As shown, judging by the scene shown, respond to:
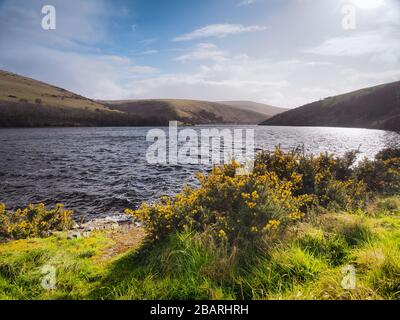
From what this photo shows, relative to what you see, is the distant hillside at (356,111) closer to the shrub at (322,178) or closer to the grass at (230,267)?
the shrub at (322,178)

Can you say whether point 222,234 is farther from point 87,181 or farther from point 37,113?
point 37,113

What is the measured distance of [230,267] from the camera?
4.15 metres

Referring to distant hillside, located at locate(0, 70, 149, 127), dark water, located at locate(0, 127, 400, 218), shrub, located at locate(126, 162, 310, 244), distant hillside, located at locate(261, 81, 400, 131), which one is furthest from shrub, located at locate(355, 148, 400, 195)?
distant hillside, located at locate(0, 70, 149, 127)

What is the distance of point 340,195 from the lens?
26.1ft

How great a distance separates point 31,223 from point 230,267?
761cm

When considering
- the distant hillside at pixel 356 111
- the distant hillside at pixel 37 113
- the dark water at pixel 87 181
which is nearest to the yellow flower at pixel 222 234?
the dark water at pixel 87 181

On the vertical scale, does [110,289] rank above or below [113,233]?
above

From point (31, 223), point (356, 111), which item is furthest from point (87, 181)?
point (356, 111)

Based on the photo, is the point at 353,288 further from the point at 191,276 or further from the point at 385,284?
the point at 191,276

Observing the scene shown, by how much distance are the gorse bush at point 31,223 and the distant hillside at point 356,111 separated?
307ft

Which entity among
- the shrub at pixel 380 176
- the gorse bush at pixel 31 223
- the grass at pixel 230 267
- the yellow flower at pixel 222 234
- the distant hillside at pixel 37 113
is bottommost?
the gorse bush at pixel 31 223

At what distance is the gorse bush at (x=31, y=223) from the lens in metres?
7.65
